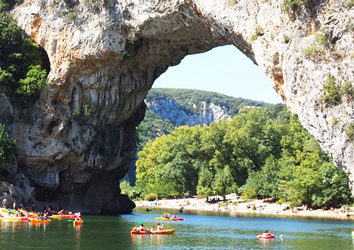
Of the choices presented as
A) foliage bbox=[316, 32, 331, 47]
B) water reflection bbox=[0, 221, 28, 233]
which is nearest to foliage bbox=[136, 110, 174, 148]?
water reflection bbox=[0, 221, 28, 233]

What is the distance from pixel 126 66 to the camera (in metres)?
46.0

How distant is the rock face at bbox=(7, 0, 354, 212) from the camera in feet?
96.7

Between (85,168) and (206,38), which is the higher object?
(206,38)

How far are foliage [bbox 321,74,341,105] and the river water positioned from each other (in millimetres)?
7949

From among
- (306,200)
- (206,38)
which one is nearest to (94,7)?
(206,38)

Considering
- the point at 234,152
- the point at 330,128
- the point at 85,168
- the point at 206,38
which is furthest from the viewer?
the point at 234,152

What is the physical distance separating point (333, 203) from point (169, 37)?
2609 cm

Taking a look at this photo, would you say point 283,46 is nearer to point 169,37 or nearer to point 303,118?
point 303,118

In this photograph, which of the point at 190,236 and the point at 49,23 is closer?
the point at 190,236

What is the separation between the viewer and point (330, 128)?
28.5 meters

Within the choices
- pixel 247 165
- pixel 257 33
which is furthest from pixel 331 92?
pixel 247 165

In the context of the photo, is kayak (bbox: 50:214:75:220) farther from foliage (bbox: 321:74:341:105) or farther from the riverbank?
foliage (bbox: 321:74:341:105)

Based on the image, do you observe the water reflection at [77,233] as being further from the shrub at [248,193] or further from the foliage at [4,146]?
the shrub at [248,193]

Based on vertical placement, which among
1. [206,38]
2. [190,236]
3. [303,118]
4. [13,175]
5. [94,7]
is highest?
[94,7]
